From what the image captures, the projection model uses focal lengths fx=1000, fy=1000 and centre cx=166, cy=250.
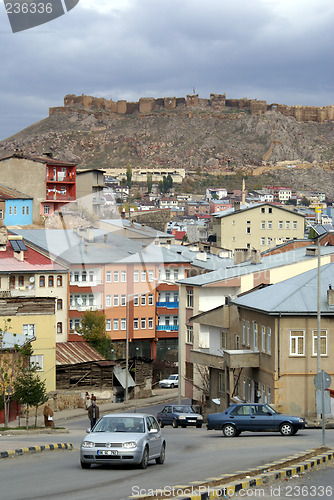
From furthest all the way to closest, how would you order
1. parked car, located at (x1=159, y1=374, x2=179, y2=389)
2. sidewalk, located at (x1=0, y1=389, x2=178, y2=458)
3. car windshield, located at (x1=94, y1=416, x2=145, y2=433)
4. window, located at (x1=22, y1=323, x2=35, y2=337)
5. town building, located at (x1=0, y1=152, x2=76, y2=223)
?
town building, located at (x1=0, y1=152, x2=76, y2=223) → parked car, located at (x1=159, y1=374, x2=179, y2=389) → window, located at (x1=22, y1=323, x2=35, y2=337) → sidewalk, located at (x1=0, y1=389, x2=178, y2=458) → car windshield, located at (x1=94, y1=416, x2=145, y2=433)

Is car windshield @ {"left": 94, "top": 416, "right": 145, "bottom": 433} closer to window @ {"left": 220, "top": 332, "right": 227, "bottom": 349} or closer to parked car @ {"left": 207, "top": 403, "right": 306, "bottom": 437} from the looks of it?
parked car @ {"left": 207, "top": 403, "right": 306, "bottom": 437}

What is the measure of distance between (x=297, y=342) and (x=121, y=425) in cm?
2420

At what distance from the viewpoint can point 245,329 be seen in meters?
52.3

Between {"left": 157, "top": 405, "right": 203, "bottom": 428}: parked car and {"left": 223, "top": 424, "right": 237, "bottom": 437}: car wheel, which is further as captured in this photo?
{"left": 157, "top": 405, "right": 203, "bottom": 428}: parked car

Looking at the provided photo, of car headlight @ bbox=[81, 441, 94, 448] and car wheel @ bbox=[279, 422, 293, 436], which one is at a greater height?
car headlight @ bbox=[81, 441, 94, 448]

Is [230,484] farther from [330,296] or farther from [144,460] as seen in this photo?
[330,296]

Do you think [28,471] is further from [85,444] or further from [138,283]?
[138,283]

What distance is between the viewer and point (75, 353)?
72812 millimetres

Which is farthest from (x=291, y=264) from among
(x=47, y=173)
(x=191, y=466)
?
(x=47, y=173)

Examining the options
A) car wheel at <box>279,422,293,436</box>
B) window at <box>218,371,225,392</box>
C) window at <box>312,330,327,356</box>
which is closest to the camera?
car wheel at <box>279,422,293,436</box>

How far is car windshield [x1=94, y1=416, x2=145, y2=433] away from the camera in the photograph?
22.2 m

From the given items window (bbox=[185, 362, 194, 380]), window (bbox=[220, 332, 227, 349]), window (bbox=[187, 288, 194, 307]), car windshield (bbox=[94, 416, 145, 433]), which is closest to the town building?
window (bbox=[187, 288, 194, 307])

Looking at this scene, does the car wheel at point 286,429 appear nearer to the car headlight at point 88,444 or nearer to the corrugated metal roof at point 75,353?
the car headlight at point 88,444

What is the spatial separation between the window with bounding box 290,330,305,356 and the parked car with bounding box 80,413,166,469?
76.5 ft
